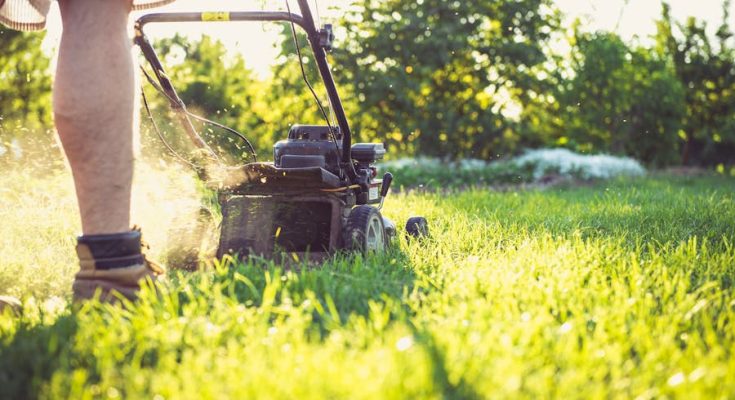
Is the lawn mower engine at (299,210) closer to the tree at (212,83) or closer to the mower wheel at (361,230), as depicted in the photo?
the mower wheel at (361,230)

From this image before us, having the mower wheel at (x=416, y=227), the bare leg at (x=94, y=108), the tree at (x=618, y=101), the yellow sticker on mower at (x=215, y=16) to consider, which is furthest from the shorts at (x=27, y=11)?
the tree at (x=618, y=101)

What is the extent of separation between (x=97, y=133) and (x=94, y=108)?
0.06 metres

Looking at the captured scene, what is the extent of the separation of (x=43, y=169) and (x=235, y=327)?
15.2 feet

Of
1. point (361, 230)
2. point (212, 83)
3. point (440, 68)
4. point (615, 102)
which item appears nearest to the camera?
point (361, 230)

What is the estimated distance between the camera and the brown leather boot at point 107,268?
1871mm

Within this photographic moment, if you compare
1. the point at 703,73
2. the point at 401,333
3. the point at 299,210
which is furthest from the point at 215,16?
the point at 703,73

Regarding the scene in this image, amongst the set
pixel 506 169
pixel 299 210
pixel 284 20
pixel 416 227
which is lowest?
pixel 506 169

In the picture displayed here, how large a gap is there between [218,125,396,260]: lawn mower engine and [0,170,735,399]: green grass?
189 millimetres

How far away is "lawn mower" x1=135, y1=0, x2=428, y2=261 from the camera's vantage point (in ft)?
8.20

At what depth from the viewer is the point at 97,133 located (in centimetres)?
187

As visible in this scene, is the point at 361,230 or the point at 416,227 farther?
the point at 416,227

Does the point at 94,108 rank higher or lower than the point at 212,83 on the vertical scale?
lower

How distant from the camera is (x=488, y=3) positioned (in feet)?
33.7

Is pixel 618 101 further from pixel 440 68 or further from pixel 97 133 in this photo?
pixel 97 133
